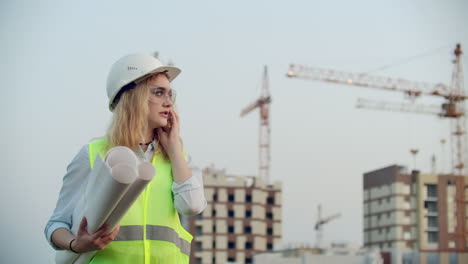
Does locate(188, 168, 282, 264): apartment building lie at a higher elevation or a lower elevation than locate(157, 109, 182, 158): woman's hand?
higher

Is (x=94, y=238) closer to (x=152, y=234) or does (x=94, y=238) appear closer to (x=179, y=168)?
(x=152, y=234)

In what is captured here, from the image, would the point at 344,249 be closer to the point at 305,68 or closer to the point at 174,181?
the point at 305,68

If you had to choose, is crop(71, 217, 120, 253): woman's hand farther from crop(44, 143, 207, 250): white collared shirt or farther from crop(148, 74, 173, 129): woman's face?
crop(148, 74, 173, 129): woman's face

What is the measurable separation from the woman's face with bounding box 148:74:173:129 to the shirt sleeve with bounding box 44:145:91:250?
11.0 inches

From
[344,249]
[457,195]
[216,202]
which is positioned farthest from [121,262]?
[457,195]

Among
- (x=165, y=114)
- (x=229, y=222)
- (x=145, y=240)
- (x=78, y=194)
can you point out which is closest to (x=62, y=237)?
(x=78, y=194)

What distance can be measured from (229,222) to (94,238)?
118506 mm

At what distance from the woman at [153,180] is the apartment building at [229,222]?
A: 116 metres

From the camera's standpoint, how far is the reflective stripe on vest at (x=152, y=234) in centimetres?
321

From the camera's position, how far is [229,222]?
397ft

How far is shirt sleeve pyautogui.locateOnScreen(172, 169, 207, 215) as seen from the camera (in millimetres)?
3264

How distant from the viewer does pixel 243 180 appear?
401 ft

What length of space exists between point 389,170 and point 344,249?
3750 centimetres

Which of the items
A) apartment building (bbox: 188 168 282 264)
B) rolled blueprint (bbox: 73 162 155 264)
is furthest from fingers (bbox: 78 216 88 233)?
apartment building (bbox: 188 168 282 264)
